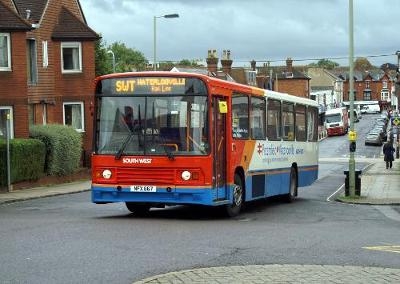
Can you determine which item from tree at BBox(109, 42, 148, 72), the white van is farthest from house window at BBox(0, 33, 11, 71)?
the white van

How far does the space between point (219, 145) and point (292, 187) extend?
7324 millimetres

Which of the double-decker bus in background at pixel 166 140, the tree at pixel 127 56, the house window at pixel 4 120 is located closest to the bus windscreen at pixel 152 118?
the double-decker bus in background at pixel 166 140

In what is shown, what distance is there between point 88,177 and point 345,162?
91.1 ft

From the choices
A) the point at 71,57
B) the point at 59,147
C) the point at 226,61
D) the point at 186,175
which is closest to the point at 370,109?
the point at 226,61

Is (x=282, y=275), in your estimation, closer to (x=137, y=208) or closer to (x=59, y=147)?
(x=137, y=208)

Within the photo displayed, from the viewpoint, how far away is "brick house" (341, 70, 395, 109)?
175 m

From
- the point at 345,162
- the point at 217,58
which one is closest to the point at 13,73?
the point at 345,162

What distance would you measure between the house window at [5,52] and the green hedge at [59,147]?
322 cm

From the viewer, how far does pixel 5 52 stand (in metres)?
30.7

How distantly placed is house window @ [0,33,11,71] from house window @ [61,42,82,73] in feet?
24.7

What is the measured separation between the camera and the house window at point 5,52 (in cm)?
3047

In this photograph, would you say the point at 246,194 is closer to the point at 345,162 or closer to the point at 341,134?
the point at 345,162

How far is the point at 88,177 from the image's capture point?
3616 cm

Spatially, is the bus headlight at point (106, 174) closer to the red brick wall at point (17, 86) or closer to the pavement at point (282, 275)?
the pavement at point (282, 275)
